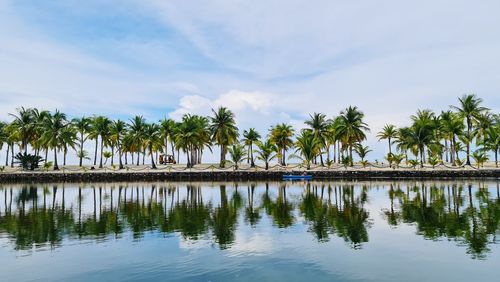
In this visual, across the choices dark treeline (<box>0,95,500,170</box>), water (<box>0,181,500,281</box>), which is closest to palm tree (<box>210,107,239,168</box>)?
dark treeline (<box>0,95,500,170</box>)

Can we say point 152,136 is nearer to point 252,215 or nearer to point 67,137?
point 67,137

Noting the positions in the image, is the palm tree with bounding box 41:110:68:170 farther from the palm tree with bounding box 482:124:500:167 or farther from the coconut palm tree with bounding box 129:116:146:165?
the palm tree with bounding box 482:124:500:167

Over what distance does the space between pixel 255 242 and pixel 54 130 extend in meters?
90.3

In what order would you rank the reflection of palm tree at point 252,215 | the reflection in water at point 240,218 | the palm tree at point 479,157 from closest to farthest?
the reflection in water at point 240,218 → the reflection of palm tree at point 252,215 → the palm tree at point 479,157

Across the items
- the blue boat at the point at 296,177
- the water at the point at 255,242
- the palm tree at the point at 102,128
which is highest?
the palm tree at the point at 102,128

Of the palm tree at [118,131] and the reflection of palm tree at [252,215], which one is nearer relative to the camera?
the reflection of palm tree at [252,215]

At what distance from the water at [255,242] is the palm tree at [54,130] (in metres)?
61.8

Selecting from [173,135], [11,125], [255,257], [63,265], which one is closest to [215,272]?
[255,257]

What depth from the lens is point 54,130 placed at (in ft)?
320

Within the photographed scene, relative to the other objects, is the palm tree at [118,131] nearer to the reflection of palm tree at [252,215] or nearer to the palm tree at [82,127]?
the palm tree at [82,127]

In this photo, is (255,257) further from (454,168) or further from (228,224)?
(454,168)

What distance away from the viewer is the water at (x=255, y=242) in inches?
685

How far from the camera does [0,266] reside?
1886 cm

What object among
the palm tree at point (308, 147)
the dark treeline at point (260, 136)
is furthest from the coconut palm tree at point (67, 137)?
the palm tree at point (308, 147)
